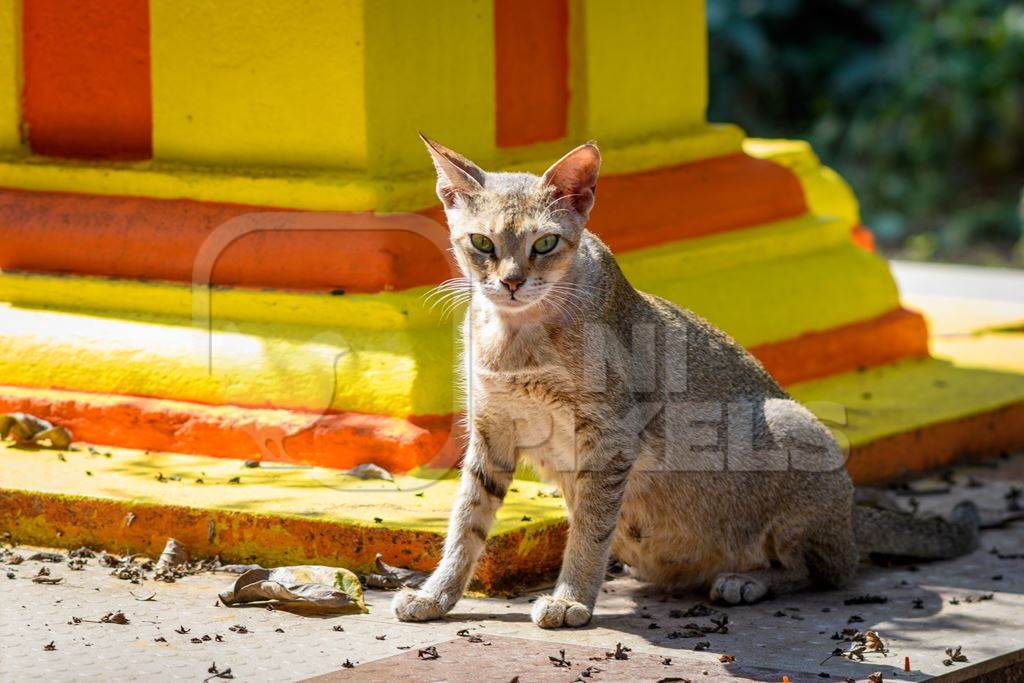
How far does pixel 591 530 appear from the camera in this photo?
200 inches

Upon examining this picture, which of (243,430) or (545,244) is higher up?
(545,244)

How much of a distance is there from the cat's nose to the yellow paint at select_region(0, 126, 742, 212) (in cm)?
148

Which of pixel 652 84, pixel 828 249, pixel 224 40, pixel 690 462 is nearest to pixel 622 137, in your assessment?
pixel 652 84

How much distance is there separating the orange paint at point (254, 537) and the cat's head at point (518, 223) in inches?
33.6

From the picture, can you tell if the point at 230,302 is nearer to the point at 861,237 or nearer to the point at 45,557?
the point at 45,557

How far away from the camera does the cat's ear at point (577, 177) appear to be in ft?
16.2

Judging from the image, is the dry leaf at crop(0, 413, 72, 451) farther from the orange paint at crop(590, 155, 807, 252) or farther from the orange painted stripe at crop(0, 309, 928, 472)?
the orange paint at crop(590, 155, 807, 252)

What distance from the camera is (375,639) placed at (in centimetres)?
484

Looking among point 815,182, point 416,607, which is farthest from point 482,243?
point 815,182

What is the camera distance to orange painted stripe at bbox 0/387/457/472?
593cm

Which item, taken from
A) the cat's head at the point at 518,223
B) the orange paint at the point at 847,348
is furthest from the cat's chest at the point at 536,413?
the orange paint at the point at 847,348

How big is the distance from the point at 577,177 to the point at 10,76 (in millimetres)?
3031

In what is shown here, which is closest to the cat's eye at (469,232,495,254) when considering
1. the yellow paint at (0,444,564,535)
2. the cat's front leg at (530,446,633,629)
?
the cat's front leg at (530,446,633,629)

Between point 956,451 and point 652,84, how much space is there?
6.87 ft
